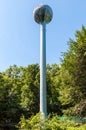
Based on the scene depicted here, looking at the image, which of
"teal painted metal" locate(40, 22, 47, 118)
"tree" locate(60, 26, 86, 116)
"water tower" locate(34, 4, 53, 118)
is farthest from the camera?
"tree" locate(60, 26, 86, 116)

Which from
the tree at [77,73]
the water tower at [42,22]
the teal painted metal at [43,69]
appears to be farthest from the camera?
the tree at [77,73]

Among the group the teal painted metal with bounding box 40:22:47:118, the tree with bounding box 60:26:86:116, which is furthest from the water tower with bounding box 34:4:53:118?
the tree with bounding box 60:26:86:116

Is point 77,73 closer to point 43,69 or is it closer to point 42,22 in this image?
point 43,69

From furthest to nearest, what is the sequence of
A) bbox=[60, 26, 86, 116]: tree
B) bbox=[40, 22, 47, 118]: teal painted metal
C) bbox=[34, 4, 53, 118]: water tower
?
bbox=[60, 26, 86, 116]: tree < bbox=[34, 4, 53, 118]: water tower < bbox=[40, 22, 47, 118]: teal painted metal

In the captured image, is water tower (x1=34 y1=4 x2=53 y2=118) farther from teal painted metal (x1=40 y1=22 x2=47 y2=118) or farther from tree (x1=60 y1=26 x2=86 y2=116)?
tree (x1=60 y1=26 x2=86 y2=116)

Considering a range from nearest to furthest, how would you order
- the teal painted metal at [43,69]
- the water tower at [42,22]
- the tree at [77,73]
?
the teal painted metal at [43,69], the water tower at [42,22], the tree at [77,73]

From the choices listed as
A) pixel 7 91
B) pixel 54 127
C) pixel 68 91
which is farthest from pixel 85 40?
pixel 54 127

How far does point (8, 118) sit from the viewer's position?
40.5 meters

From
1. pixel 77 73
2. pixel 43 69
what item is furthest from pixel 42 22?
pixel 77 73

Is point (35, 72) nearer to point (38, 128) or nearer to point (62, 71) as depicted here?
point (62, 71)

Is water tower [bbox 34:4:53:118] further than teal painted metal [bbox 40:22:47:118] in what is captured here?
Yes

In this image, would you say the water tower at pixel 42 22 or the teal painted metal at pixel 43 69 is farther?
the water tower at pixel 42 22

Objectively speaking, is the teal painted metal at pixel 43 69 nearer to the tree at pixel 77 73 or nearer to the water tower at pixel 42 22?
the water tower at pixel 42 22

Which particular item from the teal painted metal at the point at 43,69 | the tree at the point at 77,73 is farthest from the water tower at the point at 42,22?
the tree at the point at 77,73
